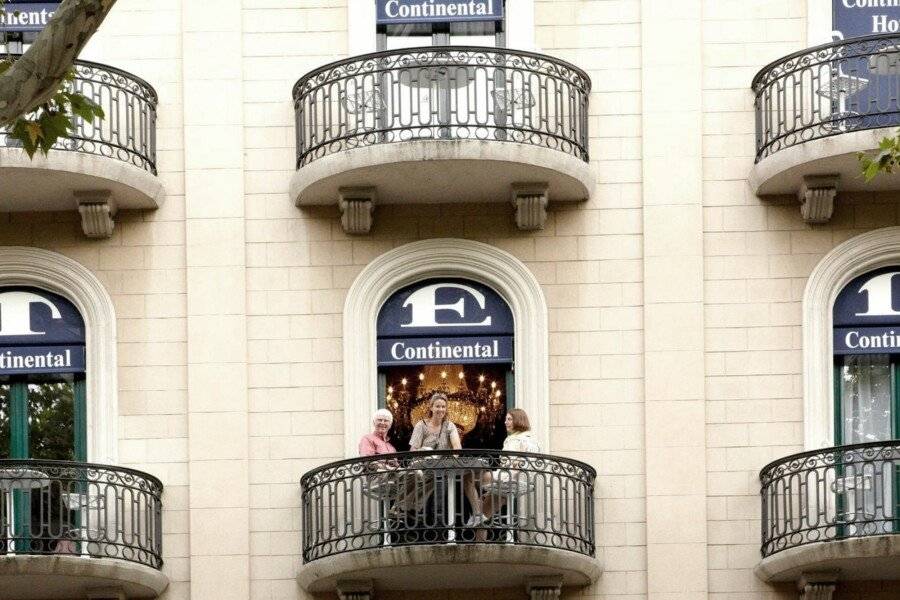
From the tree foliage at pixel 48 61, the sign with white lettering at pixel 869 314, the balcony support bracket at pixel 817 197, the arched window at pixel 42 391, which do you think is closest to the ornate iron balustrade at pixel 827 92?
the balcony support bracket at pixel 817 197

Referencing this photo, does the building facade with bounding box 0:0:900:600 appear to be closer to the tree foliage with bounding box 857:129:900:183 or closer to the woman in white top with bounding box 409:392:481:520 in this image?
the woman in white top with bounding box 409:392:481:520

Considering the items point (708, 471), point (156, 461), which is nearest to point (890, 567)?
point (708, 471)

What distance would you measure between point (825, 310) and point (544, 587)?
163 inches

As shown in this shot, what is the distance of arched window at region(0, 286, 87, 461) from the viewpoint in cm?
2673

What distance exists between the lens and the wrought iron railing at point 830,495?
25031mm

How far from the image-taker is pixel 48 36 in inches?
688

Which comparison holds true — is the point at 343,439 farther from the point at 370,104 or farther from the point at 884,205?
the point at 884,205

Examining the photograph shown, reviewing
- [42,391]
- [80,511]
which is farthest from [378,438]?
[42,391]

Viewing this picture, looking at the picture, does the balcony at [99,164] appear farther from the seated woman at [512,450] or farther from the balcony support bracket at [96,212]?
the seated woman at [512,450]

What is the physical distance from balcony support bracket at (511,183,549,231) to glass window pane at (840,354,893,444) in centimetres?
350

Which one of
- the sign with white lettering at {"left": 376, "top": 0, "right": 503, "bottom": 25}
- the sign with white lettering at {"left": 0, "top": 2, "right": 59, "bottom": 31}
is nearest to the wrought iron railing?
the sign with white lettering at {"left": 376, "top": 0, "right": 503, "bottom": 25}

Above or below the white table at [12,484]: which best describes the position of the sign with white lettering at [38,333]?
above

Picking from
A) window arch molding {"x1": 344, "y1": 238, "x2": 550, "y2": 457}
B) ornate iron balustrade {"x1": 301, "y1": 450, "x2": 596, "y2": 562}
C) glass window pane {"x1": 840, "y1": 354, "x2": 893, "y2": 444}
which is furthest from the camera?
glass window pane {"x1": 840, "y1": 354, "x2": 893, "y2": 444}

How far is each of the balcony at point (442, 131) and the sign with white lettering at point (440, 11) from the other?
88 cm
